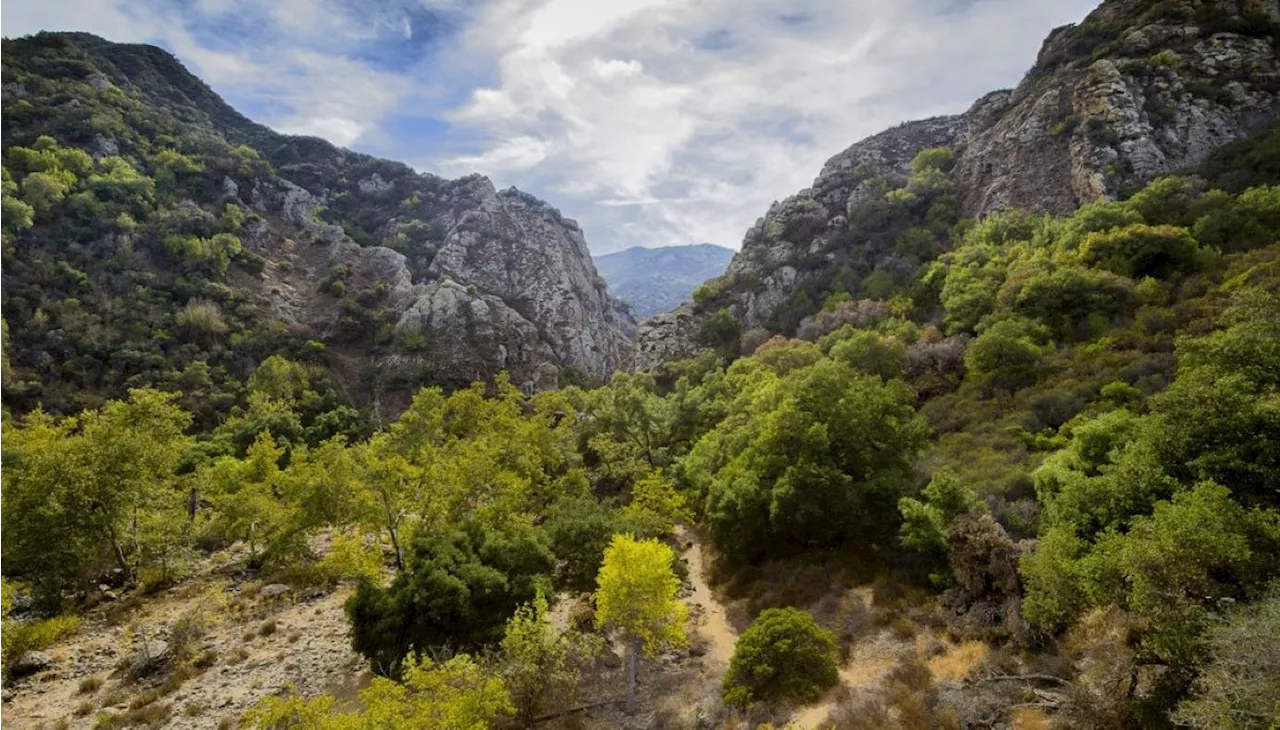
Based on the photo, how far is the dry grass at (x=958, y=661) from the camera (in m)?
17.0

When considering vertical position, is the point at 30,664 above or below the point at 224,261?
below

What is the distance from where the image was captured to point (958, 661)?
17625 mm

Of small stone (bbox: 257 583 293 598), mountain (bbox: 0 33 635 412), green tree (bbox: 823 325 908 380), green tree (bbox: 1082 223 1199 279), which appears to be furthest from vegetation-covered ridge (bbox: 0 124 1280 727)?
mountain (bbox: 0 33 635 412)

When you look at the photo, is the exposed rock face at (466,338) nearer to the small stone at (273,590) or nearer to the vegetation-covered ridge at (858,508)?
the vegetation-covered ridge at (858,508)

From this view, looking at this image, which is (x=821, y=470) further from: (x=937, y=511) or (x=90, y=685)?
(x=90, y=685)

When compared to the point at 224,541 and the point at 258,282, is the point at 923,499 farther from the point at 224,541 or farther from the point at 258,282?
the point at 258,282

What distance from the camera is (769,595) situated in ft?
84.5

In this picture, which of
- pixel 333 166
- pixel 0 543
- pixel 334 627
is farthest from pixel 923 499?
pixel 333 166

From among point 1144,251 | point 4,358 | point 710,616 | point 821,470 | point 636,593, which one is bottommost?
point 710,616

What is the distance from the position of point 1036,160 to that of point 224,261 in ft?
355

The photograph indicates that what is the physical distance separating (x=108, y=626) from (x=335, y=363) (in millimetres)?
59674

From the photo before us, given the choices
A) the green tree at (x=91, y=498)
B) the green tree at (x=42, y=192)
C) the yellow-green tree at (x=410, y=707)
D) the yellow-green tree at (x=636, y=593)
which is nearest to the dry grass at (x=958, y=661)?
the yellow-green tree at (x=636, y=593)

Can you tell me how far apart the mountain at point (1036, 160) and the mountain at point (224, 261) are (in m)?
33.6

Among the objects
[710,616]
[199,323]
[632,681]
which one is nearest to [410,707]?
[632,681]
